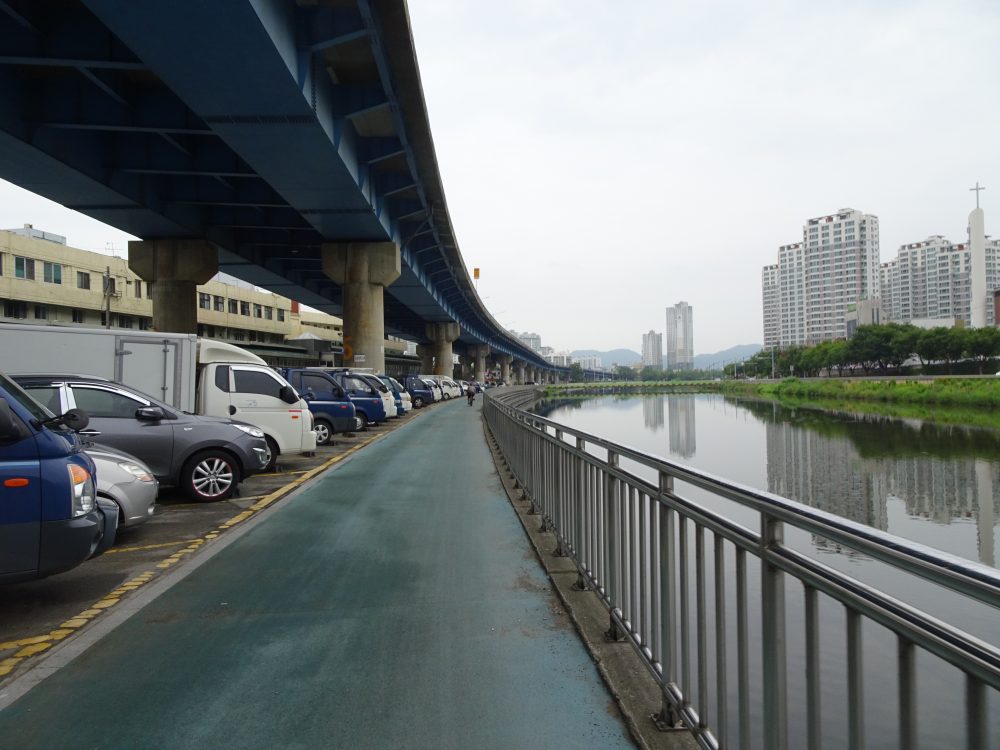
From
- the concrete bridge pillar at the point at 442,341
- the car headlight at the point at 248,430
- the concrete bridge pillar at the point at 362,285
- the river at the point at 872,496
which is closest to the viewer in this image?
the river at the point at 872,496

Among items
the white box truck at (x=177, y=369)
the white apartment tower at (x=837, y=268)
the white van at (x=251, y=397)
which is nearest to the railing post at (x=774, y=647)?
the white box truck at (x=177, y=369)

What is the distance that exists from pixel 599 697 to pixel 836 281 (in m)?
196

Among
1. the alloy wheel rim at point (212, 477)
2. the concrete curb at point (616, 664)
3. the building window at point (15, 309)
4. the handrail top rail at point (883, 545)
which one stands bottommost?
the concrete curb at point (616, 664)

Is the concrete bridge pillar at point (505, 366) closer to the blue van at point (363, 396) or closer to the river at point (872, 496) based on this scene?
the river at point (872, 496)

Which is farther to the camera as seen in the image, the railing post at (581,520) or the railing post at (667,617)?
the railing post at (581,520)

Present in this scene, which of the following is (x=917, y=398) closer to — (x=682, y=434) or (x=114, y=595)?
(x=682, y=434)

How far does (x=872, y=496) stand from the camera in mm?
17828

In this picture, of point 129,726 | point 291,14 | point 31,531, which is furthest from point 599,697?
point 291,14

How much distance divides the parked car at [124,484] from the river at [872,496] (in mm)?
5393

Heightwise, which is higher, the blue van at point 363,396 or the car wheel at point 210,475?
the blue van at point 363,396

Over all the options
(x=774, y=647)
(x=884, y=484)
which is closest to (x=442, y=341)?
(x=884, y=484)

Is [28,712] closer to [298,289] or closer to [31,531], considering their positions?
[31,531]

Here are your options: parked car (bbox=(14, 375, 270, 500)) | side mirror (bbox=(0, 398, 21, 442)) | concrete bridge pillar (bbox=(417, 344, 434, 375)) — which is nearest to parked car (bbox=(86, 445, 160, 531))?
parked car (bbox=(14, 375, 270, 500))

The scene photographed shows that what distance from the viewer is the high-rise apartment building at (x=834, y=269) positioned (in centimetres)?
17262
